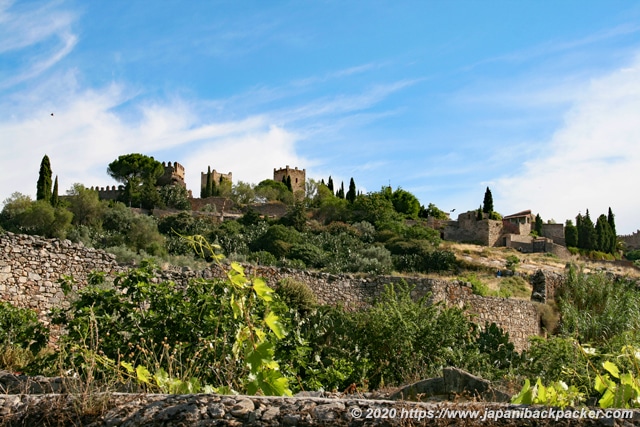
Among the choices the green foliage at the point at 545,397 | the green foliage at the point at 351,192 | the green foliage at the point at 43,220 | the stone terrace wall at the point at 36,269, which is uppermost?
the green foliage at the point at 351,192

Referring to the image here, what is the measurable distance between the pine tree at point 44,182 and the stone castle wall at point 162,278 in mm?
35887

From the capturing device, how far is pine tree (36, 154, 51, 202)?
156 feet

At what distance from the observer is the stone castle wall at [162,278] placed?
12.1 m

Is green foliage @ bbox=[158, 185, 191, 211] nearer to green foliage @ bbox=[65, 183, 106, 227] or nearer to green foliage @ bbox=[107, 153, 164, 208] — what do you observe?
green foliage @ bbox=[65, 183, 106, 227]

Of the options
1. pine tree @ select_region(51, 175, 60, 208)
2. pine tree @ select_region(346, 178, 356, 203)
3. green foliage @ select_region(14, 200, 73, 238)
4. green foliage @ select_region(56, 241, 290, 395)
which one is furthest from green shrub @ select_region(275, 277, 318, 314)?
pine tree @ select_region(346, 178, 356, 203)

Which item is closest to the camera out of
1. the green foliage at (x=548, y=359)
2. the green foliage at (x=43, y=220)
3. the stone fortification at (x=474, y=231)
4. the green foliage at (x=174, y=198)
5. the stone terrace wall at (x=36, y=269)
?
the green foliage at (x=548, y=359)

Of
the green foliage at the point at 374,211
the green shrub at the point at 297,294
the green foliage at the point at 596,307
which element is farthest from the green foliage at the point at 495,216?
the green shrub at the point at 297,294

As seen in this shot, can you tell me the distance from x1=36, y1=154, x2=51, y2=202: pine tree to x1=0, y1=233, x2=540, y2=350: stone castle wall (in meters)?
35.9

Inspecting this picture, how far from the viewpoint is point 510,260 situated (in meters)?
46.8

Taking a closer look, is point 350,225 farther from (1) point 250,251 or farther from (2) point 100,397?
(2) point 100,397

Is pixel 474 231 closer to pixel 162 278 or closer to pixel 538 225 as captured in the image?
pixel 538 225

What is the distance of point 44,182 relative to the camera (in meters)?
48.3

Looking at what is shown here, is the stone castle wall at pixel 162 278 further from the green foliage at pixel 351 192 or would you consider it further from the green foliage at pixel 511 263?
the green foliage at pixel 351 192

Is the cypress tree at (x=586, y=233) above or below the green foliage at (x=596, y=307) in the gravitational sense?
above
